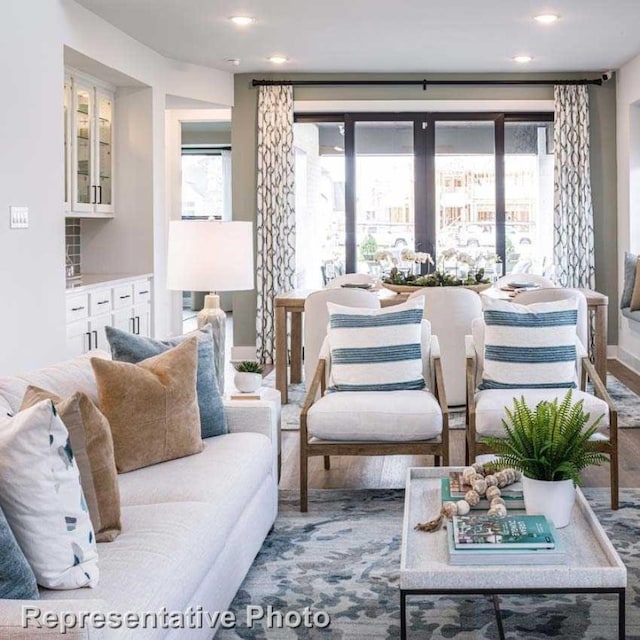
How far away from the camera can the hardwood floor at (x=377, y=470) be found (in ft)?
14.9

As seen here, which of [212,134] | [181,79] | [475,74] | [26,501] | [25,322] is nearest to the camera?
[26,501]

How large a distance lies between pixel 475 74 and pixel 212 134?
6051 millimetres

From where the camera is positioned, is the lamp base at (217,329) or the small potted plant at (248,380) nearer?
the small potted plant at (248,380)

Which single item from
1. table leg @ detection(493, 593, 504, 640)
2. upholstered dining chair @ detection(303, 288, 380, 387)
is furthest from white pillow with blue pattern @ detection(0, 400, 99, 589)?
upholstered dining chair @ detection(303, 288, 380, 387)

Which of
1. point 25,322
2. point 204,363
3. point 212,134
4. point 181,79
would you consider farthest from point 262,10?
point 212,134

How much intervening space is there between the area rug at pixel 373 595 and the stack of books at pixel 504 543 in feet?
1.25

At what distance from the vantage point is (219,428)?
3613mm

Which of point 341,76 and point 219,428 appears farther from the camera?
point 341,76

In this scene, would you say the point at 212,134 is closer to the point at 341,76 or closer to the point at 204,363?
the point at 341,76

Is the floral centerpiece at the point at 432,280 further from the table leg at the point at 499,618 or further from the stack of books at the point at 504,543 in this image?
the stack of books at the point at 504,543

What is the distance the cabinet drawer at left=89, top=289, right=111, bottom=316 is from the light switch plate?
111 cm

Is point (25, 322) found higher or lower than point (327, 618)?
higher

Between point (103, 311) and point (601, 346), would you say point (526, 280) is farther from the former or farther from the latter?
point (103, 311)

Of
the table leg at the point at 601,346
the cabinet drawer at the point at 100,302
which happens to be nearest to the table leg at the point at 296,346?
the cabinet drawer at the point at 100,302
